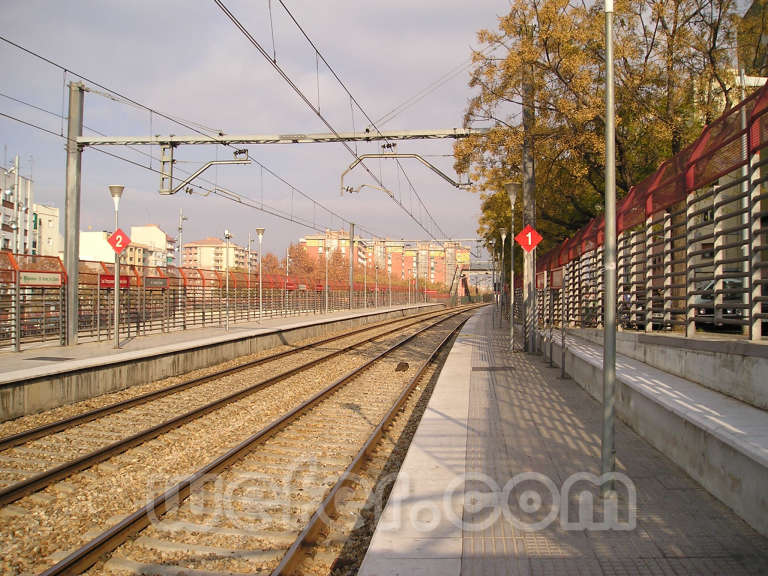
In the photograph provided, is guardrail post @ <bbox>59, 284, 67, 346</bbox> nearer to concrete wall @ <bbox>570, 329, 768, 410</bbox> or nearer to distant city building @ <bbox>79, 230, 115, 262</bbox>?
concrete wall @ <bbox>570, 329, 768, 410</bbox>

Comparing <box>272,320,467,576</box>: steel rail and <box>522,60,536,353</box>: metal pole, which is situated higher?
<box>522,60,536,353</box>: metal pole

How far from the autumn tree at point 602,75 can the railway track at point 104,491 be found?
1067 cm

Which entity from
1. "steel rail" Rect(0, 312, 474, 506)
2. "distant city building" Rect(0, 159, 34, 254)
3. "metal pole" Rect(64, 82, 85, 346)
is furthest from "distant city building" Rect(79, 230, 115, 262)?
"steel rail" Rect(0, 312, 474, 506)

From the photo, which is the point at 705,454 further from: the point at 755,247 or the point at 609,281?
the point at 755,247

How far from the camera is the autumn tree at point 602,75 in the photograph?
50.0 feet

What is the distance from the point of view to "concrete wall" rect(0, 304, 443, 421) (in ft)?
31.8

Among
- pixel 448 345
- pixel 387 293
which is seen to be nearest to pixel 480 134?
pixel 448 345

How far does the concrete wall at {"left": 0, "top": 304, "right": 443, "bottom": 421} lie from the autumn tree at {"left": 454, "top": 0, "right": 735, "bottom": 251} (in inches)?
377

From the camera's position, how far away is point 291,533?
4.85 metres

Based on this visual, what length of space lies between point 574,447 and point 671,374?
2165 millimetres

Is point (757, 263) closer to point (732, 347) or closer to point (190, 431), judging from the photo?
point (732, 347)

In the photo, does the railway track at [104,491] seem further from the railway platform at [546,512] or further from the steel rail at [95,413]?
the railway platform at [546,512]

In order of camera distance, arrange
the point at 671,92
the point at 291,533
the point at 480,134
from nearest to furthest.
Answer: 1. the point at 291,533
2. the point at 671,92
3. the point at 480,134

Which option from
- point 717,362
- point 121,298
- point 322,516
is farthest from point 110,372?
point 717,362
